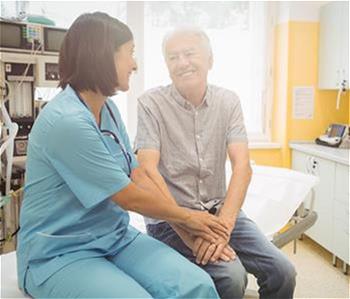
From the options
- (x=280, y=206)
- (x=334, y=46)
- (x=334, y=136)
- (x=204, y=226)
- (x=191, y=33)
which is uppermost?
(x=334, y=46)

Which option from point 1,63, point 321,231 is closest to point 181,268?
point 1,63

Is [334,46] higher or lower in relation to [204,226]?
higher

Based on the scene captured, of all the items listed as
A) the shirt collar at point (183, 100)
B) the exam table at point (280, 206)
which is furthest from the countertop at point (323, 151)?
the shirt collar at point (183, 100)

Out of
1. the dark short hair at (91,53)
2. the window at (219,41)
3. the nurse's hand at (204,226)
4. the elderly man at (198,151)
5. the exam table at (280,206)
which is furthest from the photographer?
the window at (219,41)

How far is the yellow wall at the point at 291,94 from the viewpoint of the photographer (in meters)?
3.47

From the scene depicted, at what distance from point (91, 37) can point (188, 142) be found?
585mm

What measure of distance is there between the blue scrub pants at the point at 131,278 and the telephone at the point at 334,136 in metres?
2.30

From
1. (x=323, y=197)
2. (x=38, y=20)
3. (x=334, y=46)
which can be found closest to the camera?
(x=38, y=20)

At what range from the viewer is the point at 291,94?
11.5 ft

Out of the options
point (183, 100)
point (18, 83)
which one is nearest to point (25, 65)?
point (18, 83)

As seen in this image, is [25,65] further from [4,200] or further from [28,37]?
[4,200]

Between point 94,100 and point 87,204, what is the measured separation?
35 cm

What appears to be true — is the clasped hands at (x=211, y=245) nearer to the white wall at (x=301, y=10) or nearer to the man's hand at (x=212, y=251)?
the man's hand at (x=212, y=251)

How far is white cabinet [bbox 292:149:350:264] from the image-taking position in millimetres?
2840
